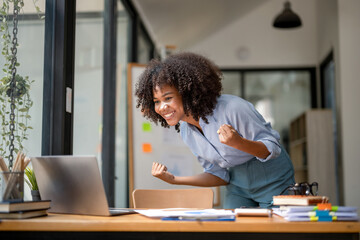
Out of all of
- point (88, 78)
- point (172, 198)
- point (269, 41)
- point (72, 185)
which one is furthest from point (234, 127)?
point (269, 41)

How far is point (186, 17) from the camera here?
5898 millimetres

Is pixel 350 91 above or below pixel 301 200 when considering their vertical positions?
above

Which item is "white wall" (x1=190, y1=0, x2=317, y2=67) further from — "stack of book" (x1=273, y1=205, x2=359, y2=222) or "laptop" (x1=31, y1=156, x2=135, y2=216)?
"stack of book" (x1=273, y1=205, x2=359, y2=222)

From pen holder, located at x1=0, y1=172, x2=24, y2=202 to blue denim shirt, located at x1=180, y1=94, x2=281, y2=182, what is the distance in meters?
0.82

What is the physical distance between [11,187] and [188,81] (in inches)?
32.9

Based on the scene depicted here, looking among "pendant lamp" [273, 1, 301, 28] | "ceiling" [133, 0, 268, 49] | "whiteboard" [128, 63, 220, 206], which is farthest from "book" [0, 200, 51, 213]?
"pendant lamp" [273, 1, 301, 28]

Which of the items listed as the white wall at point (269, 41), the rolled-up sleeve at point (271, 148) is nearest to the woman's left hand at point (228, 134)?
the rolled-up sleeve at point (271, 148)

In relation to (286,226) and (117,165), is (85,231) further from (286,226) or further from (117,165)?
(117,165)

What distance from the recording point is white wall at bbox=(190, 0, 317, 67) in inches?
296

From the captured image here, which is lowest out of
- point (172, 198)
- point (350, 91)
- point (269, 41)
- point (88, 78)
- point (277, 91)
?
point (172, 198)

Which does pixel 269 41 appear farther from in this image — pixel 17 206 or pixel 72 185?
pixel 17 206

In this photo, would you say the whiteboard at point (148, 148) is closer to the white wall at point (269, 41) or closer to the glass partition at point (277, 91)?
the white wall at point (269, 41)

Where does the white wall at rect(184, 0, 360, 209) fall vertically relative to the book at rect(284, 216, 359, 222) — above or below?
above

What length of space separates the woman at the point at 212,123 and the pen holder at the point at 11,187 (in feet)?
1.78
